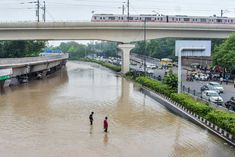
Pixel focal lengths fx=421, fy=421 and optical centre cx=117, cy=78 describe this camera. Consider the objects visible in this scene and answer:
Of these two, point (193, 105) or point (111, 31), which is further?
point (111, 31)

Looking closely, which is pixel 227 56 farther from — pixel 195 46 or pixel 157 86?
pixel 195 46

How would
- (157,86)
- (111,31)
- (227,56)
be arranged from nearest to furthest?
(157,86) < (227,56) < (111,31)

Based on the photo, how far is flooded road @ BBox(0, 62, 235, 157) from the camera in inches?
771

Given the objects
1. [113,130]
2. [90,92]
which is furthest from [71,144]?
[90,92]

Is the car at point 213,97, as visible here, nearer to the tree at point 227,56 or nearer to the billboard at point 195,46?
the billboard at point 195,46

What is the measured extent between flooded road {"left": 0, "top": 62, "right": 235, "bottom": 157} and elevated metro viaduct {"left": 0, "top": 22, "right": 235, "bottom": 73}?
18768 millimetres

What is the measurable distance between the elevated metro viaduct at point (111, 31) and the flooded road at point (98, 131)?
18.8 meters

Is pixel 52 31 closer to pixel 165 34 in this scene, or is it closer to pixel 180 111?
Answer: pixel 165 34

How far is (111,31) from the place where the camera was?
193 ft

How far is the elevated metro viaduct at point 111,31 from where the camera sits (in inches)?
2156

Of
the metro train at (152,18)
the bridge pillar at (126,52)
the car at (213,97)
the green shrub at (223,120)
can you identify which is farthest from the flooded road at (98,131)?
the metro train at (152,18)

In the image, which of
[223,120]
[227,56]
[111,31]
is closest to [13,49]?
[111,31]

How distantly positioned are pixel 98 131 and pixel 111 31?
36.5m

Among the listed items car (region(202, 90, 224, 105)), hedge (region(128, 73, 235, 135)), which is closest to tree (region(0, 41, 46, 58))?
hedge (region(128, 73, 235, 135))
